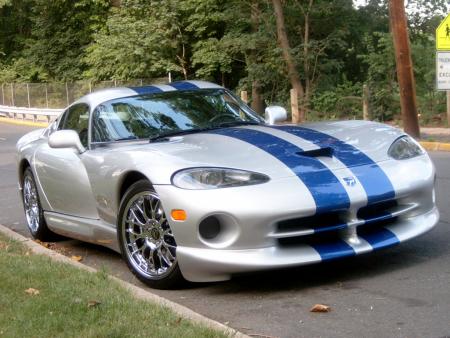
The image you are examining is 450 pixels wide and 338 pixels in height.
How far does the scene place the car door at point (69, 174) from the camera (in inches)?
222

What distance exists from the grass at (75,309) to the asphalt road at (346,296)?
0.41 meters

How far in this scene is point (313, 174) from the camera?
456cm

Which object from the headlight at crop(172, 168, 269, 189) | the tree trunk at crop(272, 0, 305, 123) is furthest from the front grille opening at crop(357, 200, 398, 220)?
the tree trunk at crop(272, 0, 305, 123)

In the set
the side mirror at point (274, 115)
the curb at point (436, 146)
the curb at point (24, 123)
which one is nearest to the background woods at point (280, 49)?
the curb at point (24, 123)

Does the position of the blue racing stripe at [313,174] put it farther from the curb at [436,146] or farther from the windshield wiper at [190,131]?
the curb at [436,146]

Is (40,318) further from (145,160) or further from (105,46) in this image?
(105,46)

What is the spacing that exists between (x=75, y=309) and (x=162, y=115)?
6.90 feet

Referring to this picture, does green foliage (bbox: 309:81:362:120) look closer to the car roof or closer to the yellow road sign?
the yellow road sign

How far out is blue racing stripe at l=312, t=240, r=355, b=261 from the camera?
14.7 ft

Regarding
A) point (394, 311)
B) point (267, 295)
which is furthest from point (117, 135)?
point (394, 311)

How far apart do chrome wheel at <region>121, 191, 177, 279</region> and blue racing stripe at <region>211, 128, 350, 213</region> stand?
81cm

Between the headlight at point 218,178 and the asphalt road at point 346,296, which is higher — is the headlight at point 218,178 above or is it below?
above

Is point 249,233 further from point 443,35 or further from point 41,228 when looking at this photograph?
point 443,35

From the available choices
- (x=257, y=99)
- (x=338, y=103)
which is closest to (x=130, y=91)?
(x=338, y=103)
